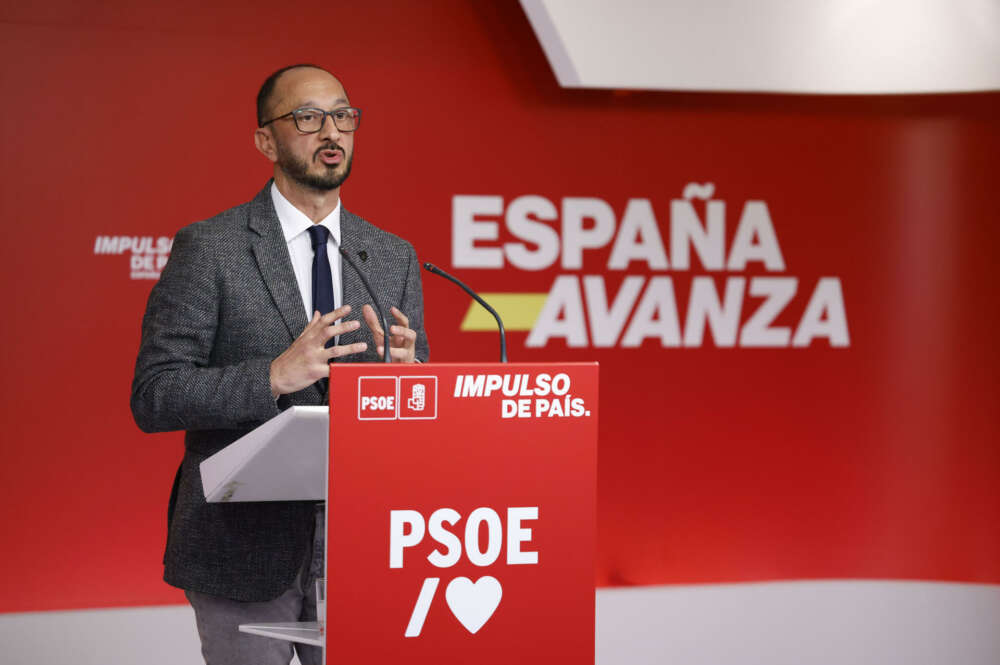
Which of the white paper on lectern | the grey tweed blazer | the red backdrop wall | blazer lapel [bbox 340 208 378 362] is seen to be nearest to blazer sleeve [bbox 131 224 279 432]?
the grey tweed blazer

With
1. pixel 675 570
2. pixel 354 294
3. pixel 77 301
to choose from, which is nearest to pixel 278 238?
pixel 354 294

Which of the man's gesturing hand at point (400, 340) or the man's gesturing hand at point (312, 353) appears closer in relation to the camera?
the man's gesturing hand at point (312, 353)

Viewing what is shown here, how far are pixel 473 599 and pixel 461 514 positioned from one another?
4.8 inches

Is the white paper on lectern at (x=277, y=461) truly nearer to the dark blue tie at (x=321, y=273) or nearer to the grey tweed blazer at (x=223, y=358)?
the grey tweed blazer at (x=223, y=358)

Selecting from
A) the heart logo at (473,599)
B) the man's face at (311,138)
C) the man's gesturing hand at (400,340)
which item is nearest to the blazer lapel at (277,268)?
the man's face at (311,138)

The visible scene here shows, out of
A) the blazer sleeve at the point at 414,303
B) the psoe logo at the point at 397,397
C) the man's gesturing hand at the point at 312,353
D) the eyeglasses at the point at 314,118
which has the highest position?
the eyeglasses at the point at 314,118

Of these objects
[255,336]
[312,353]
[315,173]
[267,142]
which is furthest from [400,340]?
[267,142]

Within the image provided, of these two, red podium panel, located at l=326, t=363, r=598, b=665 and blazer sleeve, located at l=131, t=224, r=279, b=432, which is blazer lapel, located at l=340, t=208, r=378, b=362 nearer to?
blazer sleeve, located at l=131, t=224, r=279, b=432

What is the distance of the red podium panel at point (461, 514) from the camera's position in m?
1.37

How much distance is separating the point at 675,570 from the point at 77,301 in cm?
256

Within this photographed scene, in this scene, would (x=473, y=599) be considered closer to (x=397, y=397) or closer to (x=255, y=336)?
(x=397, y=397)

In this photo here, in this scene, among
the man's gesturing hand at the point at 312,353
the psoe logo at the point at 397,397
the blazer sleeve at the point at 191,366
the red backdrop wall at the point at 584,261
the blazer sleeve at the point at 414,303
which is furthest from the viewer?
the red backdrop wall at the point at 584,261

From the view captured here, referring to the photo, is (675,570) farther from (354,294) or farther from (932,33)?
(354,294)

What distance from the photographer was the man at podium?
176 cm
